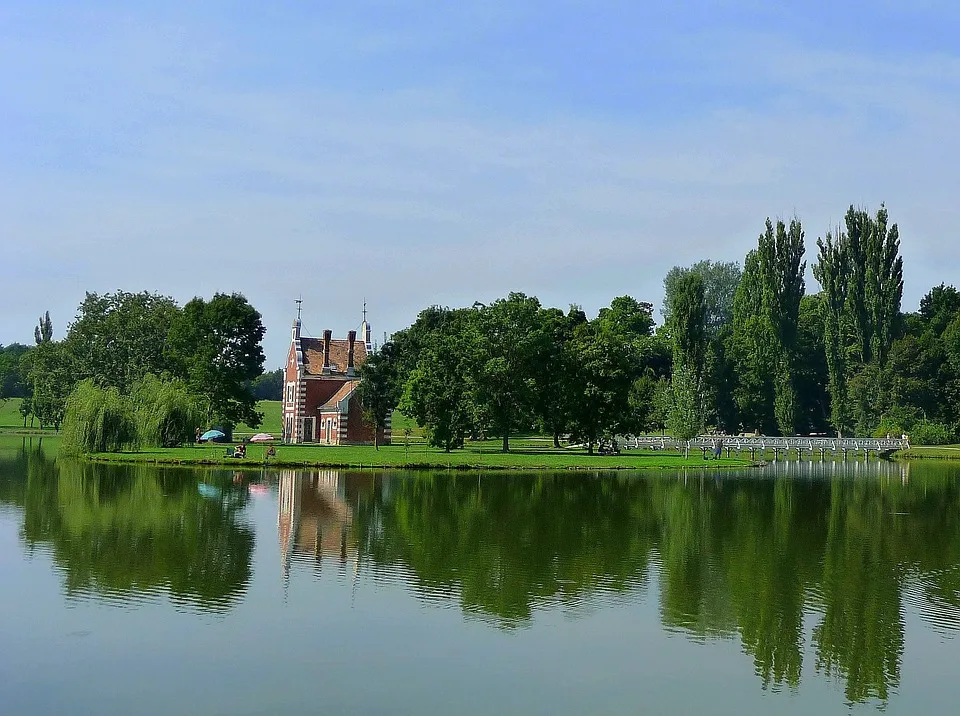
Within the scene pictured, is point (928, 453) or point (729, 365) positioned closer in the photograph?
point (928, 453)

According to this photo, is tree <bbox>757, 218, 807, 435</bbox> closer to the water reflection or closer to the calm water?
the water reflection

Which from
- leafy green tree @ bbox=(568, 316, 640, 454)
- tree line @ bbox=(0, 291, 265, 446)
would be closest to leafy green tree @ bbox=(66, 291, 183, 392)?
tree line @ bbox=(0, 291, 265, 446)

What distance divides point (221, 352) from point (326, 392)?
43.7 ft

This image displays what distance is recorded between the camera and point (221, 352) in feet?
283

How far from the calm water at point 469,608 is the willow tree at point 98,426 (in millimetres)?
26981

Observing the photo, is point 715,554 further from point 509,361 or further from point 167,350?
point 167,350

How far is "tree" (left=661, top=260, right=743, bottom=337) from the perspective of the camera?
132 m

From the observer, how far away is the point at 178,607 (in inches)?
767

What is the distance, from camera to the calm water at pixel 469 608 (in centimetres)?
1494

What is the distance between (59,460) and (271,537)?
38366 millimetres

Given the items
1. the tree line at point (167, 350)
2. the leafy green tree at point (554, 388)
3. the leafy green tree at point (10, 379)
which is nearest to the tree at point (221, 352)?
the tree line at point (167, 350)

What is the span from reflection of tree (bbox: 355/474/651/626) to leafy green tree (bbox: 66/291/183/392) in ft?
152

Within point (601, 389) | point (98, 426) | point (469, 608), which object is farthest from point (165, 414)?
point (469, 608)

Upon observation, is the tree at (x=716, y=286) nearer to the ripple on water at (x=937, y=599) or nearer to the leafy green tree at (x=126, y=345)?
the leafy green tree at (x=126, y=345)
